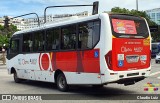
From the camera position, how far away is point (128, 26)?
12000 mm

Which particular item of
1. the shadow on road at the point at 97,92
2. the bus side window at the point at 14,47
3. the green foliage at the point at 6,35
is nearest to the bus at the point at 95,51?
the shadow on road at the point at 97,92

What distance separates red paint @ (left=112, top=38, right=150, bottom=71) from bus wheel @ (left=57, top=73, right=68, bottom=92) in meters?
2.85

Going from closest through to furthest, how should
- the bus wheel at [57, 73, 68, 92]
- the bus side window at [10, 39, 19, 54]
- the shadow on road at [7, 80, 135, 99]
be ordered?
the shadow on road at [7, 80, 135, 99] → the bus wheel at [57, 73, 68, 92] → the bus side window at [10, 39, 19, 54]

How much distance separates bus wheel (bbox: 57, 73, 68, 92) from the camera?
1336cm

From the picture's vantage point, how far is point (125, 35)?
461 inches

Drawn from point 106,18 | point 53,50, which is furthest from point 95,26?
point 53,50

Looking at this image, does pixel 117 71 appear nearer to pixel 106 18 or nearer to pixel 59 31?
pixel 106 18

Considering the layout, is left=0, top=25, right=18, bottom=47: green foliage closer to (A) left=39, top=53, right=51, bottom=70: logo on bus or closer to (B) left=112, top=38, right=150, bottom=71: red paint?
(A) left=39, top=53, right=51, bottom=70: logo on bus

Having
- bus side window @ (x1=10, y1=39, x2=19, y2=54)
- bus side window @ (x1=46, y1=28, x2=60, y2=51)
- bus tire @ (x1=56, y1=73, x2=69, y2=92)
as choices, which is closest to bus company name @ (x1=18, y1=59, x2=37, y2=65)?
bus side window @ (x1=10, y1=39, x2=19, y2=54)

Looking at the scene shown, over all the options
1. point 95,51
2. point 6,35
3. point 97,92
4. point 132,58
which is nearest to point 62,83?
point 97,92

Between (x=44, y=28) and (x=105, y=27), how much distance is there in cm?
442

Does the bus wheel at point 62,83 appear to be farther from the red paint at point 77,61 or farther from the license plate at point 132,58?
the license plate at point 132,58

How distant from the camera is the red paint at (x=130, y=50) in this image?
11.2m

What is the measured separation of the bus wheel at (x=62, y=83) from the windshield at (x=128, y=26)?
3222 mm
